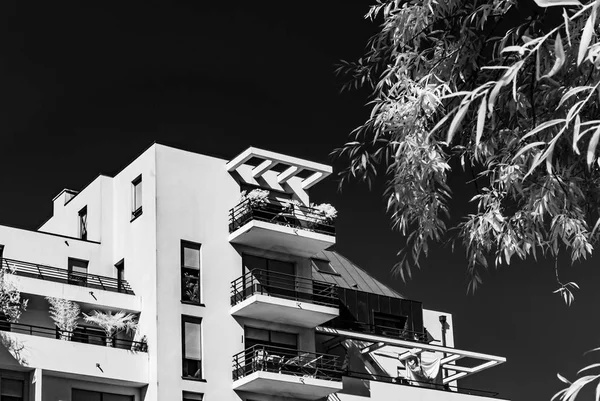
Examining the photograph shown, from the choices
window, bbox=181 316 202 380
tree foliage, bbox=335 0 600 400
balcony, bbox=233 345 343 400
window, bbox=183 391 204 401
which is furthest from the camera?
balcony, bbox=233 345 343 400

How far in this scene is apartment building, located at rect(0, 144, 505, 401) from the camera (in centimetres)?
3441

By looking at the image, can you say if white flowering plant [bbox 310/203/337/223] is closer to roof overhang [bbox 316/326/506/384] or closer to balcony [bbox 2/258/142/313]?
roof overhang [bbox 316/326/506/384]

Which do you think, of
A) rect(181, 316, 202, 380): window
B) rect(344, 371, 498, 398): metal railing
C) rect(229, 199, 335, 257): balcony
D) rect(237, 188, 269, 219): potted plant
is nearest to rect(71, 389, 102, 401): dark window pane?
rect(181, 316, 202, 380): window

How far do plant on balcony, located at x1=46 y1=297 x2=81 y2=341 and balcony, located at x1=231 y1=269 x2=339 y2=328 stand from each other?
17.8ft

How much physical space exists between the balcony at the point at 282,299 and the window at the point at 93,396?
15.5 ft

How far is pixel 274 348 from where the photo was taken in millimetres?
37812

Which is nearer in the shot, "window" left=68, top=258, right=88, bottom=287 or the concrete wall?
the concrete wall

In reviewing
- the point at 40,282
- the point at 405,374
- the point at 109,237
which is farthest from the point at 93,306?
the point at 405,374

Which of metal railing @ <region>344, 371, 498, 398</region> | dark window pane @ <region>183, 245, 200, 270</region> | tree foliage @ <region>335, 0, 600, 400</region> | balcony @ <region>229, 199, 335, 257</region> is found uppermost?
balcony @ <region>229, 199, 335, 257</region>

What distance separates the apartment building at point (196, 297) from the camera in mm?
34406

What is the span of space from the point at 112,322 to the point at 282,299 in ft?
18.3

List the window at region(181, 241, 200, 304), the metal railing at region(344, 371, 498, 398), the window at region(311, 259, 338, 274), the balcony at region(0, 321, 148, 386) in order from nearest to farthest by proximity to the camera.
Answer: the balcony at region(0, 321, 148, 386), the window at region(181, 241, 200, 304), the metal railing at region(344, 371, 498, 398), the window at region(311, 259, 338, 274)

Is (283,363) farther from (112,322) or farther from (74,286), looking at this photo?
(74,286)

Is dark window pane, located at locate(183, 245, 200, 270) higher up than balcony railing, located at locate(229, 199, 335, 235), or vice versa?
balcony railing, located at locate(229, 199, 335, 235)
